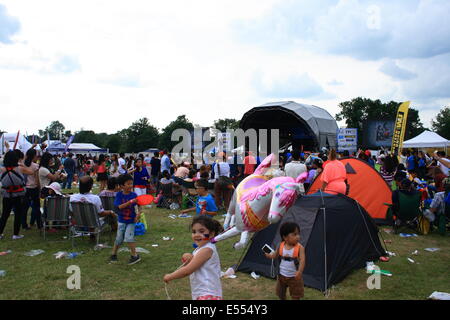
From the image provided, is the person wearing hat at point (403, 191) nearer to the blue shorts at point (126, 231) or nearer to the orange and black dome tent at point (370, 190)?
the orange and black dome tent at point (370, 190)

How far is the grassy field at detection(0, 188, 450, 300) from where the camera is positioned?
4555 mm

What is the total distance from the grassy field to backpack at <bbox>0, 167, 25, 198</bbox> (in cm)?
99

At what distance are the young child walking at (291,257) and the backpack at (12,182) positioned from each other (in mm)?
5704

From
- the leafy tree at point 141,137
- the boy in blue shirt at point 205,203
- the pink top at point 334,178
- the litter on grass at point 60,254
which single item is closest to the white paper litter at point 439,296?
the pink top at point 334,178

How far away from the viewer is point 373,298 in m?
4.49

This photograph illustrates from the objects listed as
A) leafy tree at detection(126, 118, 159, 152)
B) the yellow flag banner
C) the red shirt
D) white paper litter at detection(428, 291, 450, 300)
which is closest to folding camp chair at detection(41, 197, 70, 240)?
the red shirt

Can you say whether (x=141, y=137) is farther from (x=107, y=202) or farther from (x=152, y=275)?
(x=152, y=275)

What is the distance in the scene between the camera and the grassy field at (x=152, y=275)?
14.9 ft

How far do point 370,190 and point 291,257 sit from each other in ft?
20.4

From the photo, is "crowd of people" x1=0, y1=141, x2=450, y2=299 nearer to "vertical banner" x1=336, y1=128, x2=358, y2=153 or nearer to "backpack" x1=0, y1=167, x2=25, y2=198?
"backpack" x1=0, y1=167, x2=25, y2=198

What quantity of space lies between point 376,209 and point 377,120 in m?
24.0

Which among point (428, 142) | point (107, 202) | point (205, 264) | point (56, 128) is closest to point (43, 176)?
point (107, 202)

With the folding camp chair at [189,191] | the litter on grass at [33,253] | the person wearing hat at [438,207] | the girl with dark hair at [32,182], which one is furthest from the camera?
the folding camp chair at [189,191]

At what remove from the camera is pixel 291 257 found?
3.45m
